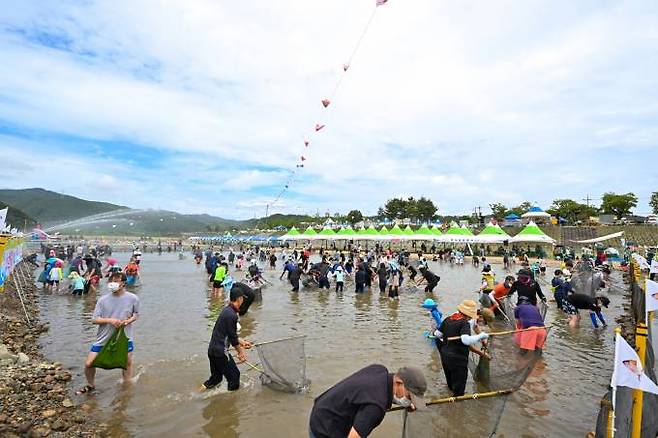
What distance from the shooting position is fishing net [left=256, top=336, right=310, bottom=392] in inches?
250

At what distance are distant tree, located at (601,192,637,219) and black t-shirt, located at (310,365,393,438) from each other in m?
81.9

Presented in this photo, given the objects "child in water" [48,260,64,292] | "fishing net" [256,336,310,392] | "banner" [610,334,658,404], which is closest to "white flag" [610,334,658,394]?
"banner" [610,334,658,404]

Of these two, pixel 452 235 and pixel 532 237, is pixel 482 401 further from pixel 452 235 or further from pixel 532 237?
pixel 452 235

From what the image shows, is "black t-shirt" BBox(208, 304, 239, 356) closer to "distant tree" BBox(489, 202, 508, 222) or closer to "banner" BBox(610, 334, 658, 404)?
"banner" BBox(610, 334, 658, 404)

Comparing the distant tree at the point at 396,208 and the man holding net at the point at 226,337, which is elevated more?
the distant tree at the point at 396,208

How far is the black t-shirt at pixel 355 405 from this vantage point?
2.70 metres

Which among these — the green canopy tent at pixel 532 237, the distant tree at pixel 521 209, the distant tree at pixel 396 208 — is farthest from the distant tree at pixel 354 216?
the green canopy tent at pixel 532 237

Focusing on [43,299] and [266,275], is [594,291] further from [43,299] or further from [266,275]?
[43,299]

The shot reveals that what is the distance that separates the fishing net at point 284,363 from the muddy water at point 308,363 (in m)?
0.17

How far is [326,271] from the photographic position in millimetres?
19141

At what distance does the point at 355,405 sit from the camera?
2.81 metres

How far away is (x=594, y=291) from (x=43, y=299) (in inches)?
753

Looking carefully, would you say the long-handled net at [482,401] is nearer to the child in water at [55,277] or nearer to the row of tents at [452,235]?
the child in water at [55,277]

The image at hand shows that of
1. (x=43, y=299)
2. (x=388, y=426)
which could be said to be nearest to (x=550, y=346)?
(x=388, y=426)
